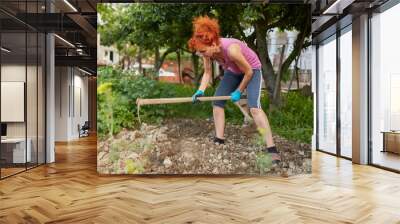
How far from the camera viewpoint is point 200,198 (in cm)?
546

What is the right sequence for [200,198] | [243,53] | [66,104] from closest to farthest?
1. [200,198]
2. [243,53]
3. [66,104]

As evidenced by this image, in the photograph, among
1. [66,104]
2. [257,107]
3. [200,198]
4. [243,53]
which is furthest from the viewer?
[66,104]

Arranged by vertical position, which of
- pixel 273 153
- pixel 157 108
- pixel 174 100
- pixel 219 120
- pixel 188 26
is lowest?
pixel 273 153

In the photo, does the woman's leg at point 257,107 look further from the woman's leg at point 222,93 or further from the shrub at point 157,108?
the woman's leg at point 222,93

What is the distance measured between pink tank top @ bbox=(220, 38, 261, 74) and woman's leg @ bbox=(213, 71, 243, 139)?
10 centimetres

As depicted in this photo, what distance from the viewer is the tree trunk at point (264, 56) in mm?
7086

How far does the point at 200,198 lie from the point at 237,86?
7.30 ft

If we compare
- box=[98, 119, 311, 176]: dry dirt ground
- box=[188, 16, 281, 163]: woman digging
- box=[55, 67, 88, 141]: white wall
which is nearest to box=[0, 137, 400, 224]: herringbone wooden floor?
box=[98, 119, 311, 176]: dry dirt ground

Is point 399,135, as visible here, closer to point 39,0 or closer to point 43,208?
point 43,208

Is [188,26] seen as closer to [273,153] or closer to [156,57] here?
[156,57]

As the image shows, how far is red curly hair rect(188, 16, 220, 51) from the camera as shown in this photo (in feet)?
23.1

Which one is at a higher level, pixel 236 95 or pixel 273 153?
pixel 236 95

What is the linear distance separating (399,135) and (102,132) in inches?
200

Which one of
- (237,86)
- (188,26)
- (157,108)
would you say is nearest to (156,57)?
(188,26)
